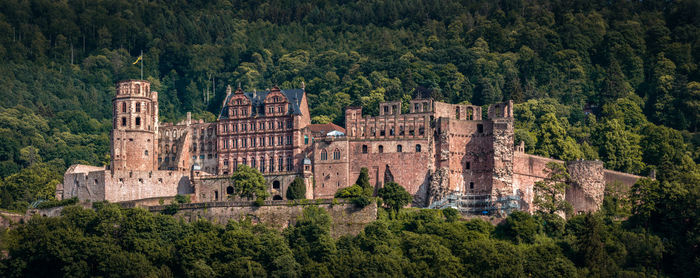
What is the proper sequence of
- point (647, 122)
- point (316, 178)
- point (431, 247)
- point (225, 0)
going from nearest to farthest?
point (431, 247), point (316, 178), point (647, 122), point (225, 0)

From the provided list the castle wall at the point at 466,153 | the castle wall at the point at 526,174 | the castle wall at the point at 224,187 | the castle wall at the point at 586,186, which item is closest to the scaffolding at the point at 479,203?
the castle wall at the point at 466,153

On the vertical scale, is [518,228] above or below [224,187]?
below

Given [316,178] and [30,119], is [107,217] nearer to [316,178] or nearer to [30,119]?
[316,178]

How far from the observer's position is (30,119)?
427 ft

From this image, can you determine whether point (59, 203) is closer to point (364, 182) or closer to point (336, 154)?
point (336, 154)

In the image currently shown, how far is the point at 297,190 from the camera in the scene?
89.7 metres

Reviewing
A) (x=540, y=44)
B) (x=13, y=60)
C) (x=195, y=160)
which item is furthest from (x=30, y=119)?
(x=540, y=44)

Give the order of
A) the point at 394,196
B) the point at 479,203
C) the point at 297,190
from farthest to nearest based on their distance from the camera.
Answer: the point at 479,203 < the point at 297,190 < the point at 394,196

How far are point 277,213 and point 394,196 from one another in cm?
984

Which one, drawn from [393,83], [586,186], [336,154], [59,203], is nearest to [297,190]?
[336,154]

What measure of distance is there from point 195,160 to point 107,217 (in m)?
15.5

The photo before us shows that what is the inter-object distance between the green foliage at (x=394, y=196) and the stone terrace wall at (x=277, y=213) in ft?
6.11

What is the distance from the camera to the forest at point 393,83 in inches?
3307

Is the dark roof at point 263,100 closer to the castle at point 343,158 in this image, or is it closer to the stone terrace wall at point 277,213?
the castle at point 343,158
